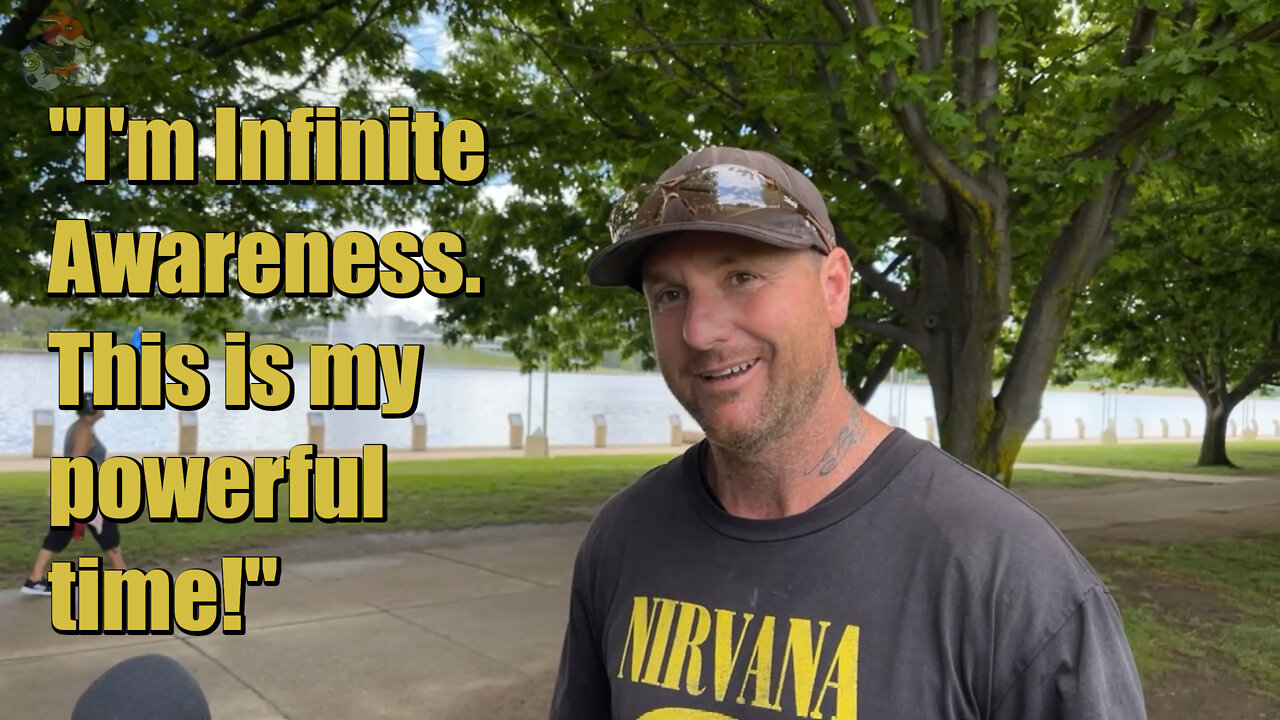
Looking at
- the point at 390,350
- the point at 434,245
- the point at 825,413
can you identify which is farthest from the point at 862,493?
the point at 434,245

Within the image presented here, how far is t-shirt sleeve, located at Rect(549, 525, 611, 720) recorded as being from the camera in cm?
173

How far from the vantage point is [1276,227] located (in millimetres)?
10500

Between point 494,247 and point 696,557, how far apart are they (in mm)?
10812

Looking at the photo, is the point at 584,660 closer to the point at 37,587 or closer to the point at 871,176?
the point at 871,176

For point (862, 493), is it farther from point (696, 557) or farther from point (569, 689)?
point (569, 689)

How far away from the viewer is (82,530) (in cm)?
752

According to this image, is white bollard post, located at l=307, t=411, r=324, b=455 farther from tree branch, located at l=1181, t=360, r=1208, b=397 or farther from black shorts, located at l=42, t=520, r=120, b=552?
tree branch, located at l=1181, t=360, r=1208, b=397

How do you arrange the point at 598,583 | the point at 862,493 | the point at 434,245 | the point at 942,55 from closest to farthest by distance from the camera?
the point at 862,493 → the point at 598,583 → the point at 942,55 → the point at 434,245

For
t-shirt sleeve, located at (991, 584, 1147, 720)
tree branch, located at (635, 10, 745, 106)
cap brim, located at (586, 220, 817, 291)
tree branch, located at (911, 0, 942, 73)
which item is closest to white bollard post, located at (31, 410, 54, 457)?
tree branch, located at (635, 10, 745, 106)

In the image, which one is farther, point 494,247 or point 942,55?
point 494,247

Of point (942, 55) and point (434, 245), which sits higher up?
point (942, 55)

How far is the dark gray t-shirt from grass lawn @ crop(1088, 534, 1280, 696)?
5104 mm

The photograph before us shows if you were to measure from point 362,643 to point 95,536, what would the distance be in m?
2.66
